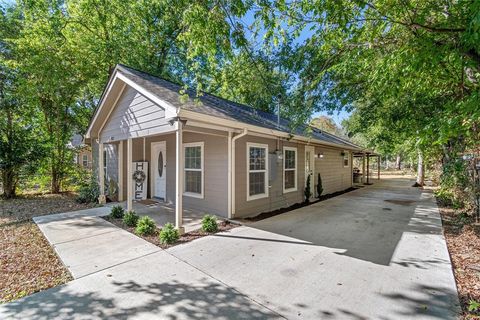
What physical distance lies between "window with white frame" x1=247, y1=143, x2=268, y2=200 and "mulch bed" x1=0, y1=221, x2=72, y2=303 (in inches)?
177

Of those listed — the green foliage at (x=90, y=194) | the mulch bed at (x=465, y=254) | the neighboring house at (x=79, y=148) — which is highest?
the neighboring house at (x=79, y=148)

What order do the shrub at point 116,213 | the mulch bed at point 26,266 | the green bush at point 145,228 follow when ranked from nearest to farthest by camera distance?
the mulch bed at point 26,266 → the green bush at point 145,228 → the shrub at point 116,213

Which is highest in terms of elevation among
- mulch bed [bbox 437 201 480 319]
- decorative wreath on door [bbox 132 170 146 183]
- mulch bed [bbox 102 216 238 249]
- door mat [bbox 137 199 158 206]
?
decorative wreath on door [bbox 132 170 146 183]

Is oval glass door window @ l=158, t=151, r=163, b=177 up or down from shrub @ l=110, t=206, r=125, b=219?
up

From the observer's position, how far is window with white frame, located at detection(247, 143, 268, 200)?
6.80 meters

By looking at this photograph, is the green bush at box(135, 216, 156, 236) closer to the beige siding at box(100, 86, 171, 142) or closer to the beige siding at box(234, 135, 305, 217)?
the beige siding at box(100, 86, 171, 142)

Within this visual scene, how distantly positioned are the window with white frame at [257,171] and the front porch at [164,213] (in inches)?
64.5

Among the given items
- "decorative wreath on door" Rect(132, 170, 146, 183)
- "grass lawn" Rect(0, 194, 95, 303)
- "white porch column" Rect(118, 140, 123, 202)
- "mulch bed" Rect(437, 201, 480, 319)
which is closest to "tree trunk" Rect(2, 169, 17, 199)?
"grass lawn" Rect(0, 194, 95, 303)

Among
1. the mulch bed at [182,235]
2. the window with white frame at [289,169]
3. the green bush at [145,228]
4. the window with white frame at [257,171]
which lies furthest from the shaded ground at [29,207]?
the window with white frame at [289,169]

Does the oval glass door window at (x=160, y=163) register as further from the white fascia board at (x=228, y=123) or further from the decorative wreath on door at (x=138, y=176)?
the white fascia board at (x=228, y=123)

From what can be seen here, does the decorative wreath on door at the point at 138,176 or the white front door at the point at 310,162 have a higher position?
the white front door at the point at 310,162

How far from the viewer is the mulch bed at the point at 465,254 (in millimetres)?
2862

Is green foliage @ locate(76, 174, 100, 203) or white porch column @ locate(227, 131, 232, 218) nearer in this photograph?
white porch column @ locate(227, 131, 232, 218)

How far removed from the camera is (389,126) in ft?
35.2
